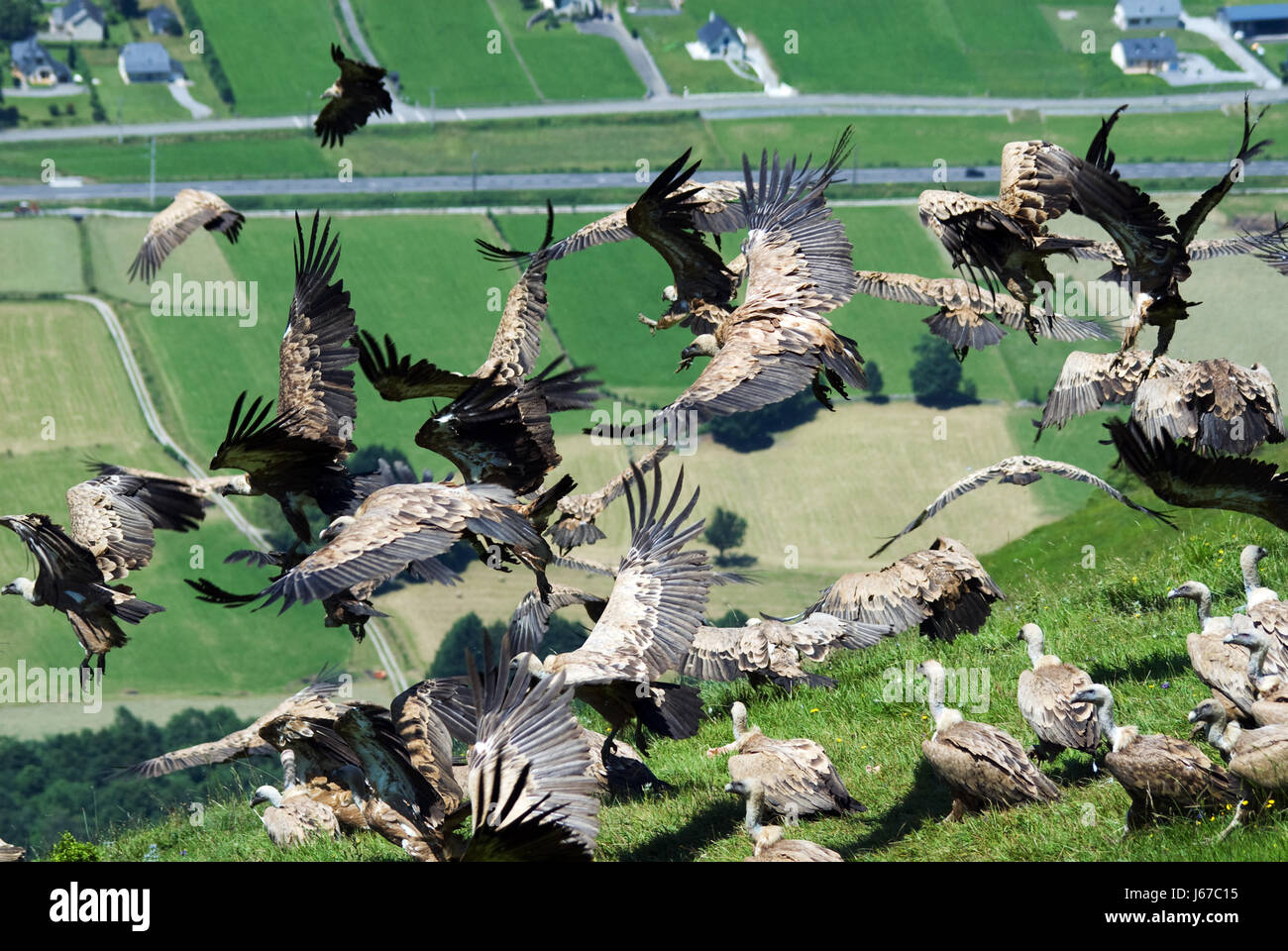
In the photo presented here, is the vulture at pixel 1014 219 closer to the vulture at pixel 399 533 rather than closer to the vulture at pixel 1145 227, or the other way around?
the vulture at pixel 1145 227

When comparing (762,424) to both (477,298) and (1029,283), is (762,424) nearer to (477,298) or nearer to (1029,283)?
(477,298)

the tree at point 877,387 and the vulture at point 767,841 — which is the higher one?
the vulture at point 767,841

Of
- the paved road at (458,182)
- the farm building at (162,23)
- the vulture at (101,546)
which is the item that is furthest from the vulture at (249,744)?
the farm building at (162,23)

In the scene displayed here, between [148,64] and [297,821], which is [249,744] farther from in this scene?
[148,64]

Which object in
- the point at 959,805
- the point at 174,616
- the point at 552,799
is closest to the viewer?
the point at 552,799

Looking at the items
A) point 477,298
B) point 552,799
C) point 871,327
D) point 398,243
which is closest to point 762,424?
point 871,327

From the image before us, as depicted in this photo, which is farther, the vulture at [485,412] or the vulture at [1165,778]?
the vulture at [485,412]

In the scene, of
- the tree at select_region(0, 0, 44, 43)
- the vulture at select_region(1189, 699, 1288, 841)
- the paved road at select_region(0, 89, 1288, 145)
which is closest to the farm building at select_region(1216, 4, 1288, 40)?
the paved road at select_region(0, 89, 1288, 145)
